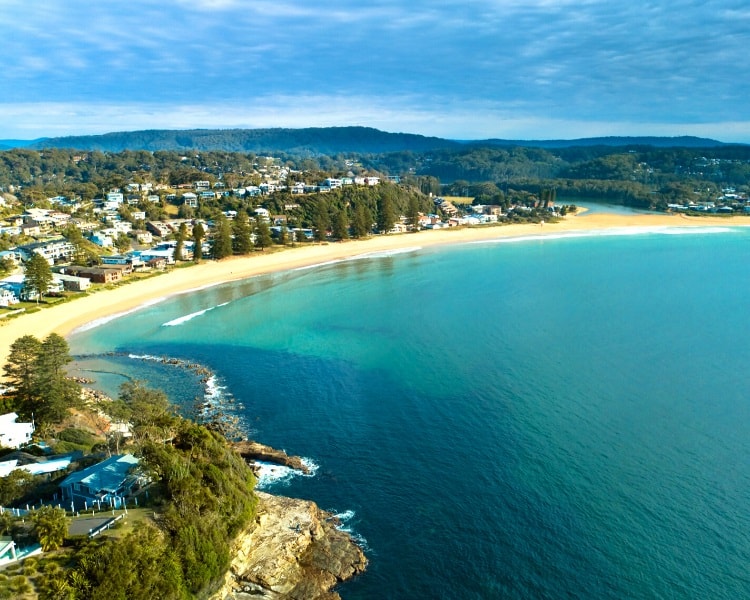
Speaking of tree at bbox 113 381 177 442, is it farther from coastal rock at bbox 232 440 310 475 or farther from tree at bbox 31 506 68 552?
tree at bbox 31 506 68 552

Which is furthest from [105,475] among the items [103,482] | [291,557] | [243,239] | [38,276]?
[243,239]

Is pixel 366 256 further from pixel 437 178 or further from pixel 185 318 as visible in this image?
pixel 437 178

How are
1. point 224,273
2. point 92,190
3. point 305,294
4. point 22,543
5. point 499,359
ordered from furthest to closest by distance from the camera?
point 92,190, point 224,273, point 305,294, point 499,359, point 22,543

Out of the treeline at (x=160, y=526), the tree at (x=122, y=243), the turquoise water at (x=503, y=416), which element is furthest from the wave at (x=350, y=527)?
the tree at (x=122, y=243)

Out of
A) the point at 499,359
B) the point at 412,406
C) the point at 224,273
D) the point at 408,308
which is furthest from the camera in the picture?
the point at 224,273

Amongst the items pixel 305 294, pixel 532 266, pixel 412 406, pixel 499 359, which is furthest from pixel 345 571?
pixel 532 266

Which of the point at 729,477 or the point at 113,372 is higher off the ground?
the point at 729,477

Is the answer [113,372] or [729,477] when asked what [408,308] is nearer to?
[113,372]
